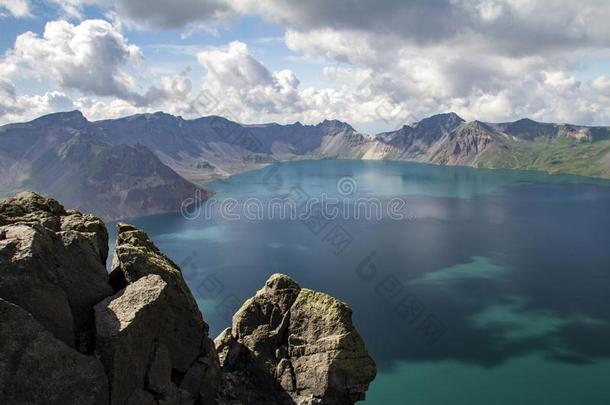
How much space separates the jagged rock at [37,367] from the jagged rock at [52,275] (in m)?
1.62

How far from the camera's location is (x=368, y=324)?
351 ft

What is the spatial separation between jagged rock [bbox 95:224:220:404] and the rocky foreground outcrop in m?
0.05

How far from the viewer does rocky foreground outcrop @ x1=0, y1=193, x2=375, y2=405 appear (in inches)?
675

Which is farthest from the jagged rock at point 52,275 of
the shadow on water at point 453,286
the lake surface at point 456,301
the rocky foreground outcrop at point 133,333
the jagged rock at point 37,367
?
the shadow on water at point 453,286

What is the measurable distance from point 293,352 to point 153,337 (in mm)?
11248

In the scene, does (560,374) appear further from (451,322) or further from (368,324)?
(368,324)

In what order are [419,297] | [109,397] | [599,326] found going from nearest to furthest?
[109,397], [599,326], [419,297]

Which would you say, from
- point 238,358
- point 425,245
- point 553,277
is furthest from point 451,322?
point 238,358

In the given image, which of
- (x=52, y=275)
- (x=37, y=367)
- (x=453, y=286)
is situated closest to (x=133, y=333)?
(x=52, y=275)

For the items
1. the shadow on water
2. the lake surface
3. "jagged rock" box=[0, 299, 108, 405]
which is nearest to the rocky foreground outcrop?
"jagged rock" box=[0, 299, 108, 405]

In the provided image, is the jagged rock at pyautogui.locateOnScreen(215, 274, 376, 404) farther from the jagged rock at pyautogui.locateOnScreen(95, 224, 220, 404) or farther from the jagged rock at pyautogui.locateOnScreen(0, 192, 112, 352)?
the jagged rock at pyautogui.locateOnScreen(0, 192, 112, 352)

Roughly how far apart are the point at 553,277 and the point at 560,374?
210 ft

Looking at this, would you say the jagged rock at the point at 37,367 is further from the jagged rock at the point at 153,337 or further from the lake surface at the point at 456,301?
the lake surface at the point at 456,301

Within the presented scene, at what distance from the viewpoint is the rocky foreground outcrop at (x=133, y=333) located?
17.2m
